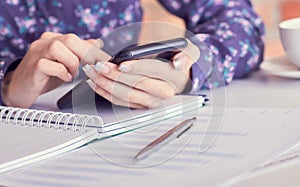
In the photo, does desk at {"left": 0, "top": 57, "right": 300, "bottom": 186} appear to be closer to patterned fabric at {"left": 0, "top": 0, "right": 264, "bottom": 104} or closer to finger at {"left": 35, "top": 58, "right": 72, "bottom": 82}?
patterned fabric at {"left": 0, "top": 0, "right": 264, "bottom": 104}

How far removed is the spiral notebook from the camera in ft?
2.14

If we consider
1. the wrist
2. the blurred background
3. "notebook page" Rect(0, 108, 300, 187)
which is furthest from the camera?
the blurred background

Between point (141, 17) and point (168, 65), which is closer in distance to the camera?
point (168, 65)

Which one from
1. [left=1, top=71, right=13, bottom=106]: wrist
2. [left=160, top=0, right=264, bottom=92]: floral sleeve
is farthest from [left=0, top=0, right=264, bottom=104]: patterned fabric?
[left=1, top=71, right=13, bottom=106]: wrist

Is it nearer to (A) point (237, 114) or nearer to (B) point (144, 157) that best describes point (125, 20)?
(A) point (237, 114)

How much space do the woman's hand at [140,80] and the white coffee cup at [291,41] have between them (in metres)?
0.24

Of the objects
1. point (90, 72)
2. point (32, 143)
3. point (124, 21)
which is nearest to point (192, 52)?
point (90, 72)

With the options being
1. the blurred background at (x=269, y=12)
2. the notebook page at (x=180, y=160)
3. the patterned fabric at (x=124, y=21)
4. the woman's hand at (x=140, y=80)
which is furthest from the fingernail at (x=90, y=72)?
the blurred background at (x=269, y=12)

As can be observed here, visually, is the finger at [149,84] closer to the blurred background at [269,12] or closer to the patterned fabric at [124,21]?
the patterned fabric at [124,21]

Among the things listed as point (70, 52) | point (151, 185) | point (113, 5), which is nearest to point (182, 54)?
point (70, 52)

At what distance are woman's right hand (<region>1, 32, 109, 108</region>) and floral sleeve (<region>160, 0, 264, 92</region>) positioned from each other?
16 centimetres

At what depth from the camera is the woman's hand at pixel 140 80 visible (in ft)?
2.51

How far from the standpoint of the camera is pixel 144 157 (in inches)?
24.6

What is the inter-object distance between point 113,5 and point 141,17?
0.34 ft
